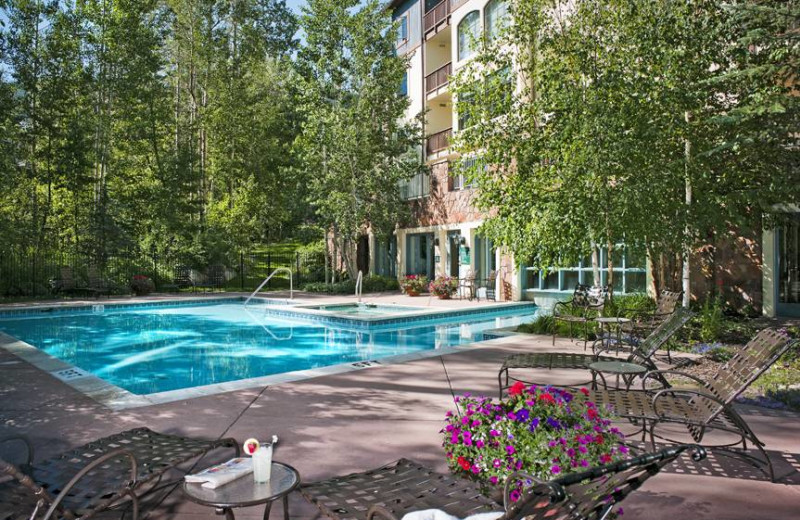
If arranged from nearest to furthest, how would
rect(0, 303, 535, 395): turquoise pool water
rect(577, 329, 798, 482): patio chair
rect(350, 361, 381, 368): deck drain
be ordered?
A: rect(577, 329, 798, 482): patio chair → rect(350, 361, 381, 368): deck drain → rect(0, 303, 535, 395): turquoise pool water

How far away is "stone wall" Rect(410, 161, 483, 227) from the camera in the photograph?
19516 millimetres

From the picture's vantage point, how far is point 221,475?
2.44 m

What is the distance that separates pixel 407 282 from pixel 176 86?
61.5 ft

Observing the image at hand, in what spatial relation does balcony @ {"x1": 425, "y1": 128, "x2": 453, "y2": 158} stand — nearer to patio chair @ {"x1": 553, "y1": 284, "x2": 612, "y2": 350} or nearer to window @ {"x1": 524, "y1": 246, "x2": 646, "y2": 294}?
window @ {"x1": 524, "y1": 246, "x2": 646, "y2": 294}

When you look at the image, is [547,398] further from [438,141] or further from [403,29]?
[403,29]

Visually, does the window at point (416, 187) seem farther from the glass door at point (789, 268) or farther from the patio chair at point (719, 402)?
the patio chair at point (719, 402)

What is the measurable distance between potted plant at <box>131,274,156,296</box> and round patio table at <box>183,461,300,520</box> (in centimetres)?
1826

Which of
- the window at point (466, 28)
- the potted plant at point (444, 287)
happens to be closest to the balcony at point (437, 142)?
the window at point (466, 28)

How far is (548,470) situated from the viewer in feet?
8.00

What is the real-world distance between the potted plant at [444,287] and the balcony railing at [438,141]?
248 inches

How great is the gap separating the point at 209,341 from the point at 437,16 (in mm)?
17834

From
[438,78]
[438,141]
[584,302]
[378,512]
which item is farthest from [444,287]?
[378,512]

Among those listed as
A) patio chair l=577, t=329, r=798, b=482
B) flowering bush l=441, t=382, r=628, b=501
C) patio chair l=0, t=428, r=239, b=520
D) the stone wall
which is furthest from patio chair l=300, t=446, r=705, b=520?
the stone wall

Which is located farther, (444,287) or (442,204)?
(442,204)
